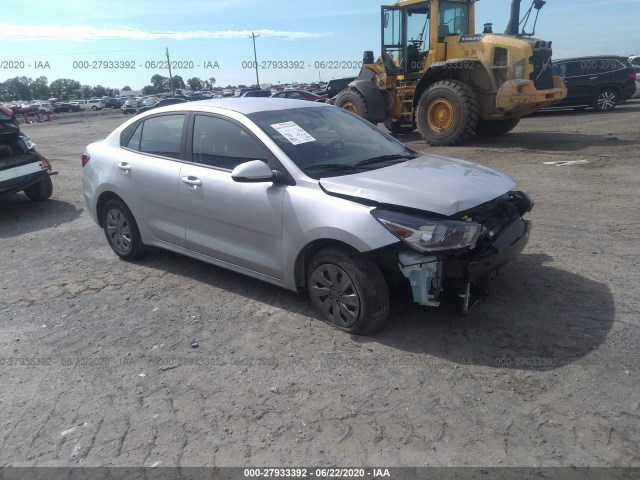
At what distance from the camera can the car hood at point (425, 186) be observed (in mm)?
3447

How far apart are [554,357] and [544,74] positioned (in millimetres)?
10149

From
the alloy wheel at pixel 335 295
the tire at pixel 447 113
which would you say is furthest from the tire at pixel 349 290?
the tire at pixel 447 113

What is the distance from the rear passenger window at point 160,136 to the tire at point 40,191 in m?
4.15

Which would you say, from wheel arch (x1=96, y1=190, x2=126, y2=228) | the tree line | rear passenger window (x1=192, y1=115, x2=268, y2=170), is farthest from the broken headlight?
the tree line

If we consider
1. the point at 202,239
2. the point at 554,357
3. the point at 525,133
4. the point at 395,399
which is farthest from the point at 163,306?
the point at 525,133

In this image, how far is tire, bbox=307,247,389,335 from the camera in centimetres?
355

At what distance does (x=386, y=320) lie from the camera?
3744 millimetres

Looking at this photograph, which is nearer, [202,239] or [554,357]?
[554,357]

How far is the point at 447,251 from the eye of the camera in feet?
11.0

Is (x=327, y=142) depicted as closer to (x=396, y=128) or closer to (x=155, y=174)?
(x=155, y=174)

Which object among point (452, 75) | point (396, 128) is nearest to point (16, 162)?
point (452, 75)

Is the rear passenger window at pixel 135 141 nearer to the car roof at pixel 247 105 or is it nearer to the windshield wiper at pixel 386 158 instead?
the car roof at pixel 247 105

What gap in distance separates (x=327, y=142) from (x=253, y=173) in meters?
0.84

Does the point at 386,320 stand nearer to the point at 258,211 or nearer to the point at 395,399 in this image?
the point at 395,399
